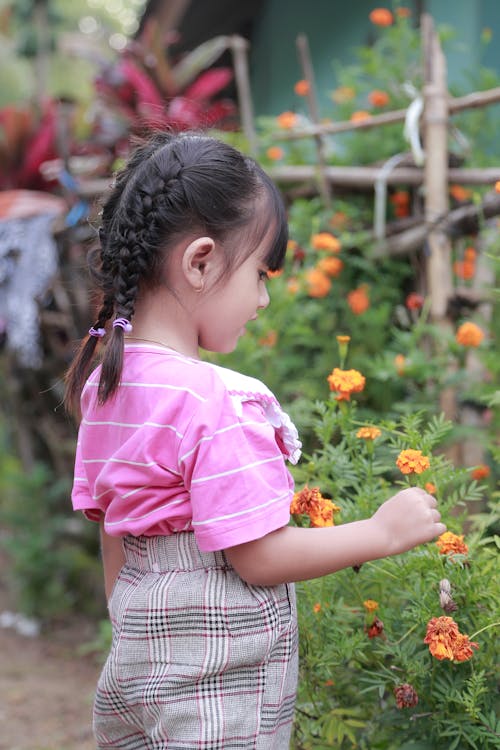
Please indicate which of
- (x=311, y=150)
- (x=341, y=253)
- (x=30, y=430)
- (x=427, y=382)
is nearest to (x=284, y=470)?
(x=427, y=382)

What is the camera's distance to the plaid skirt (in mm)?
1269

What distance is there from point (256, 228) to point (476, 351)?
4.32 feet

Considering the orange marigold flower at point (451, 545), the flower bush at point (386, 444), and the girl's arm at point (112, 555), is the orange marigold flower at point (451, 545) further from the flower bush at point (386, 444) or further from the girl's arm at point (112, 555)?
the girl's arm at point (112, 555)

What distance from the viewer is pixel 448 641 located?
48.0 inches

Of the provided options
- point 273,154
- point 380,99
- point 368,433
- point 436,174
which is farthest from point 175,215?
point 380,99

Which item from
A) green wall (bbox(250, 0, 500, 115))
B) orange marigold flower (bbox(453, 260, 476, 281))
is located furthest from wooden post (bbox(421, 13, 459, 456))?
green wall (bbox(250, 0, 500, 115))

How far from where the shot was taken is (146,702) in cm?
130

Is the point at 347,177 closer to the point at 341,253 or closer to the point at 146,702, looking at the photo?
the point at 341,253

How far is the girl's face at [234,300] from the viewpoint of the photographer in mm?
1310

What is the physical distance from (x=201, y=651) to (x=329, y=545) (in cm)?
26

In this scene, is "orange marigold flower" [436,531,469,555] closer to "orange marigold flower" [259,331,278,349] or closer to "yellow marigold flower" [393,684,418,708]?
"yellow marigold flower" [393,684,418,708]

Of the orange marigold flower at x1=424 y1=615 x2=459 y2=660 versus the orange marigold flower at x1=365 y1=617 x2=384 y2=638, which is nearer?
the orange marigold flower at x1=424 y1=615 x2=459 y2=660

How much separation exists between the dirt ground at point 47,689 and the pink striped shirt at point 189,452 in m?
1.94

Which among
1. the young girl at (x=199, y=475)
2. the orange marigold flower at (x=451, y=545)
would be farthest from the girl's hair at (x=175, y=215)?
the orange marigold flower at (x=451, y=545)
